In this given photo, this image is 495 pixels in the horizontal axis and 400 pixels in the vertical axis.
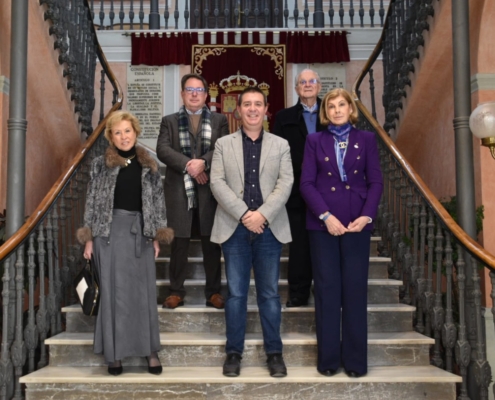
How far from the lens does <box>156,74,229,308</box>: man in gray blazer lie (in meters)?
3.44

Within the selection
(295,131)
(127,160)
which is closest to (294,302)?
(295,131)

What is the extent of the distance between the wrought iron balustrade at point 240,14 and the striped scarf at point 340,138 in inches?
193

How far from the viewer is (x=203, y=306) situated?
3582 mm

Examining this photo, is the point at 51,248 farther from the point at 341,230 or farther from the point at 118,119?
the point at 341,230

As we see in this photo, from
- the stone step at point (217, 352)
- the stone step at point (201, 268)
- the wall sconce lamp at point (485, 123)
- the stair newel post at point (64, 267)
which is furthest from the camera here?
the stone step at point (201, 268)

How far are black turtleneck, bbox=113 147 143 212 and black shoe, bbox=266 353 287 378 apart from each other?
104cm

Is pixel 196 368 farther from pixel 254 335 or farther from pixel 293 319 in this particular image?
pixel 293 319

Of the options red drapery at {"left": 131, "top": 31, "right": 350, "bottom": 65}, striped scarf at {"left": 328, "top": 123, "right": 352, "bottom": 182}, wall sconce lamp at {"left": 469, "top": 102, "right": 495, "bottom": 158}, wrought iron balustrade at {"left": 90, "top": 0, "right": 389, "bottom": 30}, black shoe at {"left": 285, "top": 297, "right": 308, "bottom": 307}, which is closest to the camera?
wall sconce lamp at {"left": 469, "top": 102, "right": 495, "bottom": 158}

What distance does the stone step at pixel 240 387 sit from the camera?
294 centimetres

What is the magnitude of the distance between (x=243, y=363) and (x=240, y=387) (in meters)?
0.26

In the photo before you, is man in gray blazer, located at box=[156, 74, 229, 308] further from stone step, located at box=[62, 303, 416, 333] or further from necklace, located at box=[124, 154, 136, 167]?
necklace, located at box=[124, 154, 136, 167]

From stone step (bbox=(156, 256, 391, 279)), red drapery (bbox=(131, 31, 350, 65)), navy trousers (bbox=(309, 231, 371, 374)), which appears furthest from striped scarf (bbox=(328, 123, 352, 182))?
red drapery (bbox=(131, 31, 350, 65))

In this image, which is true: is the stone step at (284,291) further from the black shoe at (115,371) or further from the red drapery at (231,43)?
the red drapery at (231,43)

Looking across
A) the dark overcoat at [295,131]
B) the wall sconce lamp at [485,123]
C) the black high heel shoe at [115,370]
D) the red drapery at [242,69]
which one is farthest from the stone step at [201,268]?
the red drapery at [242,69]
